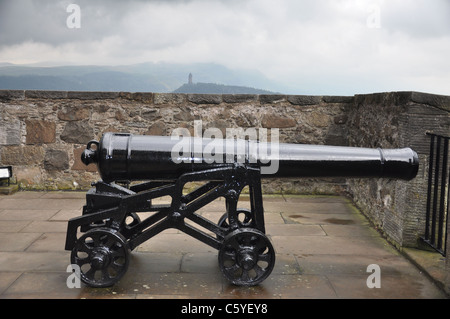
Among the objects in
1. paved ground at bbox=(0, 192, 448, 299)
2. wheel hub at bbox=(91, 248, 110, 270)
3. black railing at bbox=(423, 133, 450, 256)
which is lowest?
paved ground at bbox=(0, 192, 448, 299)

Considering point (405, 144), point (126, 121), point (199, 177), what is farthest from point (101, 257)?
point (126, 121)

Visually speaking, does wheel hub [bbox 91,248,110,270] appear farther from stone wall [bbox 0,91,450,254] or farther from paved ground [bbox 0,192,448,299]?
stone wall [bbox 0,91,450,254]

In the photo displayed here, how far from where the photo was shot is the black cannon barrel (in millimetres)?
3367

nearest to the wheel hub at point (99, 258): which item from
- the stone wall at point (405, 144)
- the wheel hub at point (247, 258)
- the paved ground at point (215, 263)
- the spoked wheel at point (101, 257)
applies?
the spoked wheel at point (101, 257)

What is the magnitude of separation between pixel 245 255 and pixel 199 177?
0.63 m

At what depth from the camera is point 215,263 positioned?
382 centimetres

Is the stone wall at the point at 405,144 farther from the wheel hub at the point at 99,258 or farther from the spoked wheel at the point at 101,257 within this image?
the wheel hub at the point at 99,258

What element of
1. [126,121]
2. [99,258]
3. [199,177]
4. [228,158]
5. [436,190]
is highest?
[126,121]

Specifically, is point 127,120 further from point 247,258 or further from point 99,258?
point 247,258

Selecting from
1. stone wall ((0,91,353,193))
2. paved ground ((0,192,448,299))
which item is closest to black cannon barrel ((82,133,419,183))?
paved ground ((0,192,448,299))

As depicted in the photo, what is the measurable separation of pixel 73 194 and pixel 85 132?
862 mm

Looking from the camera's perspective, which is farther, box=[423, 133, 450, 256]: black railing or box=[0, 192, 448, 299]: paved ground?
box=[423, 133, 450, 256]: black railing

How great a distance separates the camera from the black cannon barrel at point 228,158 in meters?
3.37

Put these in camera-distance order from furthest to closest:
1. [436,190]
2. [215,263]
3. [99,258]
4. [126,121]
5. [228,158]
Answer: [126,121] < [436,190] < [215,263] < [228,158] < [99,258]
